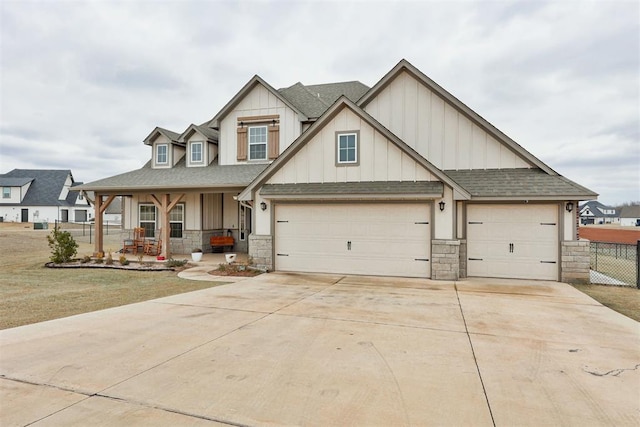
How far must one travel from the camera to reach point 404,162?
11211mm

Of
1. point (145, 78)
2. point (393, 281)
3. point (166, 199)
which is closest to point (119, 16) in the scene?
point (166, 199)

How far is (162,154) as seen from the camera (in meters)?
18.7

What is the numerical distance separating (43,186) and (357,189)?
57.4m

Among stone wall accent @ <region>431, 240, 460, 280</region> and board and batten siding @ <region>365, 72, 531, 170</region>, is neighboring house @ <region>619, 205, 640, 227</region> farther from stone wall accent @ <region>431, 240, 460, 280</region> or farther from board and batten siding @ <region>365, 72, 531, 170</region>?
stone wall accent @ <region>431, 240, 460, 280</region>

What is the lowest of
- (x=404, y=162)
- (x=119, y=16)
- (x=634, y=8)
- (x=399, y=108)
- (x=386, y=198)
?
(x=386, y=198)

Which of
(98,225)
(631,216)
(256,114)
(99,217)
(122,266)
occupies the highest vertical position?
(256,114)

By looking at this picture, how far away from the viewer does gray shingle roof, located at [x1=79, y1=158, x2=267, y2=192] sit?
47.8 ft

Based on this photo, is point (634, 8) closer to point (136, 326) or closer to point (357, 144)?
point (357, 144)

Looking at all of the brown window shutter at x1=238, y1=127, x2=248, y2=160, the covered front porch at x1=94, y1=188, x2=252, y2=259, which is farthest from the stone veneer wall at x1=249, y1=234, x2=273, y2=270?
the brown window shutter at x1=238, y1=127, x2=248, y2=160

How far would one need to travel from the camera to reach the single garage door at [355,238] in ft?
37.0

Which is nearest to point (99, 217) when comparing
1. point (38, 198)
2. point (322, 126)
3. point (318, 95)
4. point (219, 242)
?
point (219, 242)

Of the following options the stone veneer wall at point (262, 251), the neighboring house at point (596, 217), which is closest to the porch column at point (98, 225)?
the stone veneer wall at point (262, 251)

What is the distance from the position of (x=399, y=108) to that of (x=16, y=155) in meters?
89.0

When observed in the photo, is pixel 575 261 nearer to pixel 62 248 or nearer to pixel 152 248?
pixel 152 248
